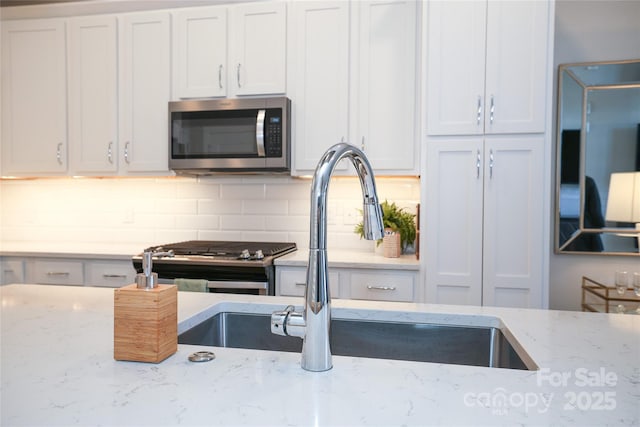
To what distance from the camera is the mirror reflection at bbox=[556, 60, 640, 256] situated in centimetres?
260

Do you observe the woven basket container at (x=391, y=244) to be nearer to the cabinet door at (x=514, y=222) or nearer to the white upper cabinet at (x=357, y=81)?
the white upper cabinet at (x=357, y=81)

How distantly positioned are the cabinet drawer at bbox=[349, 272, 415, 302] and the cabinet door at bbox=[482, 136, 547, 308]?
40 cm

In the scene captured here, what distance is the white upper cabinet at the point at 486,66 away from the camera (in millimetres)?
2305

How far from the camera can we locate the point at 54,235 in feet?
11.3

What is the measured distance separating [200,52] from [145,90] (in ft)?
1.48

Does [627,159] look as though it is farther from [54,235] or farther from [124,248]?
[54,235]

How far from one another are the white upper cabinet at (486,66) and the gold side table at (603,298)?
95 cm

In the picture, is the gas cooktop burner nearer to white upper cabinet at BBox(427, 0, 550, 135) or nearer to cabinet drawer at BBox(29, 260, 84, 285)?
cabinet drawer at BBox(29, 260, 84, 285)

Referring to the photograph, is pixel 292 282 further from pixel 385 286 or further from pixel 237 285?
pixel 385 286

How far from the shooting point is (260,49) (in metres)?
2.81

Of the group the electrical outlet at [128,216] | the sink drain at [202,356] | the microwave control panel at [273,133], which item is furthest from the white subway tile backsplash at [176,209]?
the sink drain at [202,356]

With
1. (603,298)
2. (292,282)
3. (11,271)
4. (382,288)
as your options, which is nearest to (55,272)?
(11,271)

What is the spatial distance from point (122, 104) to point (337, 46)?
4.87 feet

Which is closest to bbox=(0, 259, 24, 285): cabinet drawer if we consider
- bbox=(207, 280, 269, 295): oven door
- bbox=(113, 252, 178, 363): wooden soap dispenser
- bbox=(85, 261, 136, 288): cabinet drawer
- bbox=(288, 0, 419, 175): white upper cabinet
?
bbox=(85, 261, 136, 288): cabinet drawer
